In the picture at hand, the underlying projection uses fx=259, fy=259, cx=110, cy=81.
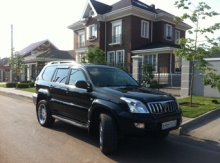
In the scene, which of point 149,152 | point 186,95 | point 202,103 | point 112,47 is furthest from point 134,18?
point 149,152

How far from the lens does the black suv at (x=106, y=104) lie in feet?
16.4

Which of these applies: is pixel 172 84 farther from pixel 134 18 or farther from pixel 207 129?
pixel 134 18

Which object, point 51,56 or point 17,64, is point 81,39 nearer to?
point 51,56

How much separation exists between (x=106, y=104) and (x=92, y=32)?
84.2 feet

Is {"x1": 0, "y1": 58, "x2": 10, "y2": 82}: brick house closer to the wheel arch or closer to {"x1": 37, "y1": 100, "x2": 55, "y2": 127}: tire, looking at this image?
{"x1": 37, "y1": 100, "x2": 55, "y2": 127}: tire

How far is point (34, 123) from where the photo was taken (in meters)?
8.16

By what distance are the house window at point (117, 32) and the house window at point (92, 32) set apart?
7.66ft

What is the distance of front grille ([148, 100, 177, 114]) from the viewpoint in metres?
5.09

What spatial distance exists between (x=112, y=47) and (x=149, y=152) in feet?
77.3

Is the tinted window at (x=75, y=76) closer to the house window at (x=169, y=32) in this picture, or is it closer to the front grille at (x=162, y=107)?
the front grille at (x=162, y=107)

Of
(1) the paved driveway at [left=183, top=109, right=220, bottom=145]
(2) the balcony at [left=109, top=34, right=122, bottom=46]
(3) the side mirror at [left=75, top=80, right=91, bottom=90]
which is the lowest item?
(1) the paved driveway at [left=183, top=109, right=220, bottom=145]

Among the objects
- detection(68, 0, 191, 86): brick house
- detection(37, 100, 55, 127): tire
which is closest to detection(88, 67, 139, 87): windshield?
detection(37, 100, 55, 127): tire

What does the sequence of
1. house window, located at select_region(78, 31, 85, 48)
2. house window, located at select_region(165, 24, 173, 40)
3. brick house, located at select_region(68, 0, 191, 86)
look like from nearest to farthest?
brick house, located at select_region(68, 0, 191, 86) → house window, located at select_region(165, 24, 173, 40) → house window, located at select_region(78, 31, 85, 48)

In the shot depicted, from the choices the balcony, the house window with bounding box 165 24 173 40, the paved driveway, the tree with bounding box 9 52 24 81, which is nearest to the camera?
the paved driveway
